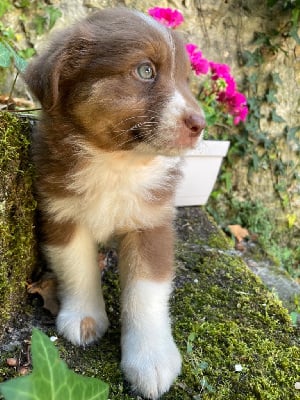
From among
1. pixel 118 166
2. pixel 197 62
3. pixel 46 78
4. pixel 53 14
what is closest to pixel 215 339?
pixel 118 166

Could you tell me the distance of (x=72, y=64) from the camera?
89.6 inches

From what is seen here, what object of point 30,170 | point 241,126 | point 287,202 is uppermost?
point 30,170

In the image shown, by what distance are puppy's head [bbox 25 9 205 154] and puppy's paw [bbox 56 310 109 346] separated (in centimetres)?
90

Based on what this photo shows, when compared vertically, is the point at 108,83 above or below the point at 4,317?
above

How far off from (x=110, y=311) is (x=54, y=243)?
53 centimetres

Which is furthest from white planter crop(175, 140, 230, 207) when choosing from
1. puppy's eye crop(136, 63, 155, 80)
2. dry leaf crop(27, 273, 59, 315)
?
puppy's eye crop(136, 63, 155, 80)

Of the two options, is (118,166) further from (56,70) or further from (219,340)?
(219,340)

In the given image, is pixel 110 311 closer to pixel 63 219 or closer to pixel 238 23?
pixel 63 219

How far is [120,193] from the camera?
2498 millimetres

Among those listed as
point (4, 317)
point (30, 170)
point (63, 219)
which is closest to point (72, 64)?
point (30, 170)

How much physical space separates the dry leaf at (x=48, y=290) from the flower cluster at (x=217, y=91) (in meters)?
2.45

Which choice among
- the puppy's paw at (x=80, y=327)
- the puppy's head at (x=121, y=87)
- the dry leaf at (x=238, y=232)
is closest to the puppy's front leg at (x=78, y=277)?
the puppy's paw at (x=80, y=327)

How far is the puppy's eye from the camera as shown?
223 centimetres

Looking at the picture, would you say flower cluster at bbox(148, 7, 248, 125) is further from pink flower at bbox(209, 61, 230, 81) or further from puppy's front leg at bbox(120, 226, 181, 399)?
puppy's front leg at bbox(120, 226, 181, 399)
